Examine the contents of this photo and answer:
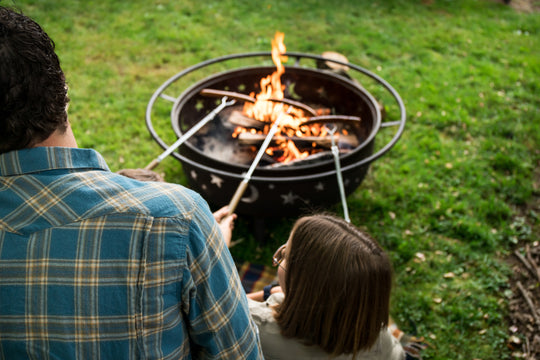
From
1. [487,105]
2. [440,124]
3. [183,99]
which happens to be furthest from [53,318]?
[487,105]

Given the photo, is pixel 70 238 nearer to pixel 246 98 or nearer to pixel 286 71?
pixel 246 98

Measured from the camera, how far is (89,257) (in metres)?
1.14

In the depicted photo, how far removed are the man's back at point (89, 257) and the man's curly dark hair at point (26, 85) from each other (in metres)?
0.05

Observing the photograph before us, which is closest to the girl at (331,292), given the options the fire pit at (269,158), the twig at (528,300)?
the fire pit at (269,158)

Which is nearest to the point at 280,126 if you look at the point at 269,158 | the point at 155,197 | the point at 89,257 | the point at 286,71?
the point at 269,158

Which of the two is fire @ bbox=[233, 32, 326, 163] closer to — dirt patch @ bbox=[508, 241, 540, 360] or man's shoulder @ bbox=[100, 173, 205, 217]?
dirt patch @ bbox=[508, 241, 540, 360]

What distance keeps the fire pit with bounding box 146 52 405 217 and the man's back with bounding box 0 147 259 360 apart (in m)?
1.78

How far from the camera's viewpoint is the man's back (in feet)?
3.70

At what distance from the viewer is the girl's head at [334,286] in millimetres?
1854

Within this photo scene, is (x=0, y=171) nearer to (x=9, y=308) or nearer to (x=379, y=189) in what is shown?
(x=9, y=308)

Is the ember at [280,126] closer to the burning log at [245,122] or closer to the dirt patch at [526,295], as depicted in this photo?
the burning log at [245,122]

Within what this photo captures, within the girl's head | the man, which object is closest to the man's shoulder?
the man

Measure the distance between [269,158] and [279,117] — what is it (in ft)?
1.05

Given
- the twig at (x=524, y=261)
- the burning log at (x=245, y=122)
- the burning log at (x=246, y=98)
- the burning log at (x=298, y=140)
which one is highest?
the burning log at (x=246, y=98)
